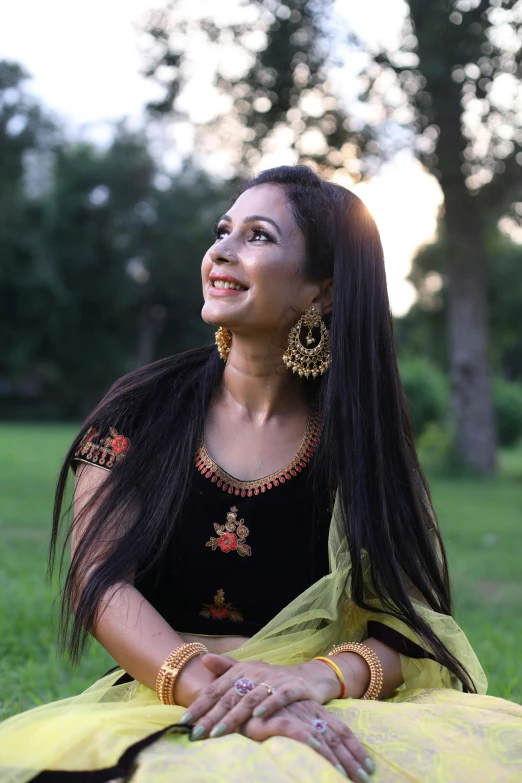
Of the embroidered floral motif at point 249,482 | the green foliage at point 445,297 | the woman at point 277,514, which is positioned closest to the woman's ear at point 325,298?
the woman at point 277,514

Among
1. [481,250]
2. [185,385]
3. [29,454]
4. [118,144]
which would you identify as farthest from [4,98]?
[185,385]

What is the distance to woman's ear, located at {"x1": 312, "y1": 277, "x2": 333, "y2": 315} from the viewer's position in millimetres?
2771

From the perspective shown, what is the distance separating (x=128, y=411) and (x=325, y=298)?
687 millimetres

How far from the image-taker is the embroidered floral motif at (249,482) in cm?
261

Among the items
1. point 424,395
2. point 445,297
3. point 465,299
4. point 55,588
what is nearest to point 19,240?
point 445,297

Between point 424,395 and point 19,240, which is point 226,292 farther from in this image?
point 19,240

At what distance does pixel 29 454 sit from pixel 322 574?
16.4m

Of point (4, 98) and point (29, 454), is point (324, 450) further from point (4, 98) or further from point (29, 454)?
point (4, 98)

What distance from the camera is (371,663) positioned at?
95.3 inches

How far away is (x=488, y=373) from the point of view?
16250 millimetres

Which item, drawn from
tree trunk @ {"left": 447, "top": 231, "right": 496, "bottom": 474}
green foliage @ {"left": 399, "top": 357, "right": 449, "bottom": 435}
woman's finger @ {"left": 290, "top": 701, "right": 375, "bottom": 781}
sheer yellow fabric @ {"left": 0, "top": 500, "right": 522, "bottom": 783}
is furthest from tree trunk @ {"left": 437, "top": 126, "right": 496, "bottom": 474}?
woman's finger @ {"left": 290, "top": 701, "right": 375, "bottom": 781}

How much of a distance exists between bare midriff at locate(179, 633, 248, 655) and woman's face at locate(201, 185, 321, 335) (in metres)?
0.88

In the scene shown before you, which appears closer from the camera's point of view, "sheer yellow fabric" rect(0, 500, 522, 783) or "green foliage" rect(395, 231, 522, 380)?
"sheer yellow fabric" rect(0, 500, 522, 783)

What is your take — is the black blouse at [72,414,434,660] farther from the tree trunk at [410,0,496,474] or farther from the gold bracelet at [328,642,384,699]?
the tree trunk at [410,0,496,474]
